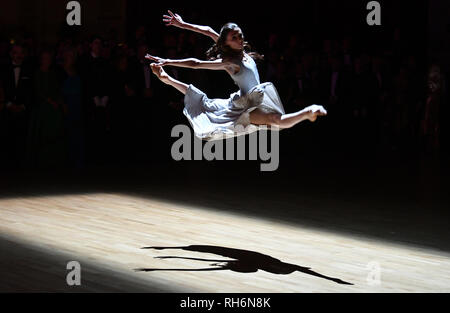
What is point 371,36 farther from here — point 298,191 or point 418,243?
point 418,243

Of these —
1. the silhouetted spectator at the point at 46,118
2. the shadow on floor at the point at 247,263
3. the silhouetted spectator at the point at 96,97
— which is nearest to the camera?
the shadow on floor at the point at 247,263

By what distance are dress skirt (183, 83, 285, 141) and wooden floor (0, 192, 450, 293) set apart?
2.73 ft

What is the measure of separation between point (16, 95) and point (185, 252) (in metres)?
4.91

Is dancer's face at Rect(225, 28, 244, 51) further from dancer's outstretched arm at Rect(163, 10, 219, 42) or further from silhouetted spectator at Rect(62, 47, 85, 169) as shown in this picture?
silhouetted spectator at Rect(62, 47, 85, 169)

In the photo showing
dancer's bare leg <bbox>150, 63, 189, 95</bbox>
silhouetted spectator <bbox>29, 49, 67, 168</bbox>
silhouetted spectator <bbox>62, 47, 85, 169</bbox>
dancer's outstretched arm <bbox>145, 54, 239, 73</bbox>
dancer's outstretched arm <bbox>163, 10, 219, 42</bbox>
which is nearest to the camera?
dancer's outstretched arm <bbox>145, 54, 239, 73</bbox>

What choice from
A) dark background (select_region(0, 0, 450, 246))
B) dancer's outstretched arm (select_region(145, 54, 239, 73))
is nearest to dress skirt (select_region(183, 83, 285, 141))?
dancer's outstretched arm (select_region(145, 54, 239, 73))

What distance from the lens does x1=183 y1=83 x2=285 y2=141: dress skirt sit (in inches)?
231

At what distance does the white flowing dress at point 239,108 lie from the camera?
5859mm

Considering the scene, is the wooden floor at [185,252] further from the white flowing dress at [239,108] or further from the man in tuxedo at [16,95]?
the man in tuxedo at [16,95]

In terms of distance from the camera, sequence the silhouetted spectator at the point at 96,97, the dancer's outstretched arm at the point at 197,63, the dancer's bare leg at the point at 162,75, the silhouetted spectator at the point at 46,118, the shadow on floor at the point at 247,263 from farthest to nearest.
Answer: the silhouetted spectator at the point at 96,97, the silhouetted spectator at the point at 46,118, the dancer's bare leg at the point at 162,75, the dancer's outstretched arm at the point at 197,63, the shadow on floor at the point at 247,263

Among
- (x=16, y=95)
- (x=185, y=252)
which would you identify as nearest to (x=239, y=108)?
(x=185, y=252)

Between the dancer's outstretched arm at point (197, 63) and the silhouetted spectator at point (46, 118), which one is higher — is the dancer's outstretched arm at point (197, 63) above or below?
above

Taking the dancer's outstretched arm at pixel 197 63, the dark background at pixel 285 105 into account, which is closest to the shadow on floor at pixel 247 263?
the dancer's outstretched arm at pixel 197 63
